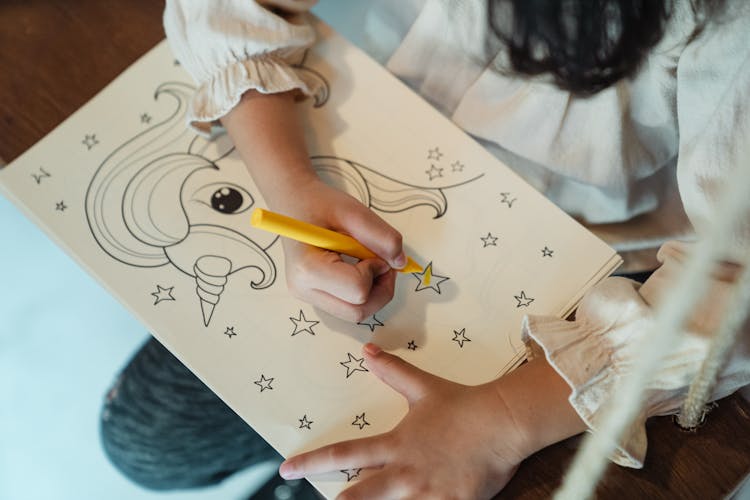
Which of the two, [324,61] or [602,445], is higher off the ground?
[324,61]

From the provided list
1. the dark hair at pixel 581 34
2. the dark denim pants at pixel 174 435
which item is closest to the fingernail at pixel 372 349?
the dark hair at pixel 581 34

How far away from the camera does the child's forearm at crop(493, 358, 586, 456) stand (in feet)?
1.42

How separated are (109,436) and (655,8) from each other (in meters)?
0.69

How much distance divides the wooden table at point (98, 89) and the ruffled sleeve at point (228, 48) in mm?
53

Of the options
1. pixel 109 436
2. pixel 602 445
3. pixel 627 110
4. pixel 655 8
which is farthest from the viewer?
pixel 109 436

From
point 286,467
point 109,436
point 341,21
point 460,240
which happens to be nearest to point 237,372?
point 286,467

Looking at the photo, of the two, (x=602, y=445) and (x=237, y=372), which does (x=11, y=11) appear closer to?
(x=237, y=372)

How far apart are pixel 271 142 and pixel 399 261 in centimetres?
13

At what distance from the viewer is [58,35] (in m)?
0.56

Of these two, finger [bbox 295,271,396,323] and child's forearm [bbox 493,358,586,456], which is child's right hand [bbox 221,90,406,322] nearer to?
finger [bbox 295,271,396,323]

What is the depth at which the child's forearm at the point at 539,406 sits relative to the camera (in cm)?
43

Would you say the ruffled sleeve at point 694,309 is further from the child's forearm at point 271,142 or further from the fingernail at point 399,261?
the child's forearm at point 271,142

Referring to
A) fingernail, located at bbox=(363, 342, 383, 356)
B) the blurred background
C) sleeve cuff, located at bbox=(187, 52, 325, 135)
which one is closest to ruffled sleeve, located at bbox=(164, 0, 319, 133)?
sleeve cuff, located at bbox=(187, 52, 325, 135)

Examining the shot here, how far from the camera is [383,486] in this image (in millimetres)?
434
